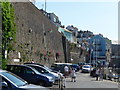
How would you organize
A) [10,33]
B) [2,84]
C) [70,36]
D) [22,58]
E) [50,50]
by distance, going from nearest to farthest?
[2,84] < [10,33] < [22,58] < [50,50] < [70,36]

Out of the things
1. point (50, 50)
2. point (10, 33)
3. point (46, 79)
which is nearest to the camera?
point (46, 79)

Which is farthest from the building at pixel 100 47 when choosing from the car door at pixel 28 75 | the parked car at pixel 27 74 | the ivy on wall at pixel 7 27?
the car door at pixel 28 75

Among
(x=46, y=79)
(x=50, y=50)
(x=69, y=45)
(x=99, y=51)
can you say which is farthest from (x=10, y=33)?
(x=99, y=51)

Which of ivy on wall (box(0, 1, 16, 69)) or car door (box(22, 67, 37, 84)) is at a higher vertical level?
ivy on wall (box(0, 1, 16, 69))

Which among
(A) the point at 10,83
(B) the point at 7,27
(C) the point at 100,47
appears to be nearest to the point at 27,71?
(A) the point at 10,83

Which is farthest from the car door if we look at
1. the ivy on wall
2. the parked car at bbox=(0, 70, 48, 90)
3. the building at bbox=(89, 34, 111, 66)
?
the building at bbox=(89, 34, 111, 66)

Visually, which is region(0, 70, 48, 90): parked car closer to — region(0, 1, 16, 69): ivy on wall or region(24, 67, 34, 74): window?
region(24, 67, 34, 74): window

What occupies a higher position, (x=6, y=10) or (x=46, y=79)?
(x=6, y=10)

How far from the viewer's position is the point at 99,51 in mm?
134375

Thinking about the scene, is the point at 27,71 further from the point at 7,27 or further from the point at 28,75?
the point at 7,27

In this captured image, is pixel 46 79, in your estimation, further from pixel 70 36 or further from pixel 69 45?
pixel 70 36

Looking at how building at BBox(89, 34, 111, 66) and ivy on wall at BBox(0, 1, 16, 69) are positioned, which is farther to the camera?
building at BBox(89, 34, 111, 66)

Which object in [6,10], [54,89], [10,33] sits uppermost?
[6,10]

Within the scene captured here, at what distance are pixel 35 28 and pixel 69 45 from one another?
1280 inches
